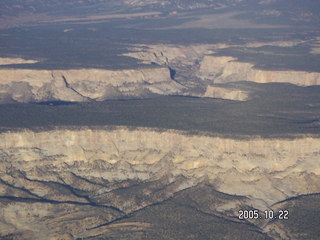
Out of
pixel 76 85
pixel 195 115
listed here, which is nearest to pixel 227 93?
pixel 195 115

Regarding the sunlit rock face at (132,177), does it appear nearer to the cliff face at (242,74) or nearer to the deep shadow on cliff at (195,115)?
the deep shadow on cliff at (195,115)

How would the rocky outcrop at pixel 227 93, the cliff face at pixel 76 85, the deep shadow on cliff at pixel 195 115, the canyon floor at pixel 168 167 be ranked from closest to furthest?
1. the canyon floor at pixel 168 167
2. the deep shadow on cliff at pixel 195 115
3. the rocky outcrop at pixel 227 93
4. the cliff face at pixel 76 85

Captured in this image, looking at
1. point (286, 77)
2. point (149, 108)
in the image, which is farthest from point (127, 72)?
point (149, 108)

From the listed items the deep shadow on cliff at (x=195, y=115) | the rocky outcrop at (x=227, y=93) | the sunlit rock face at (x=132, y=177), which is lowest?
the sunlit rock face at (x=132, y=177)

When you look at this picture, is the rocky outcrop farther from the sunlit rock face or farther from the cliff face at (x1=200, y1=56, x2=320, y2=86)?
the sunlit rock face

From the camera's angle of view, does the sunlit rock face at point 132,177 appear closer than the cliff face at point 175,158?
Yes

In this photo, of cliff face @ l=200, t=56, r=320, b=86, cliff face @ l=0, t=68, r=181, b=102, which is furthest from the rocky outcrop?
cliff face @ l=0, t=68, r=181, b=102

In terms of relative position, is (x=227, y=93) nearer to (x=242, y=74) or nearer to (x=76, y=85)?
(x=242, y=74)

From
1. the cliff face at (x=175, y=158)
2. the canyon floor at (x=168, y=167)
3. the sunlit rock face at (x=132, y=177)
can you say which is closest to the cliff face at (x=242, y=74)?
the canyon floor at (x=168, y=167)

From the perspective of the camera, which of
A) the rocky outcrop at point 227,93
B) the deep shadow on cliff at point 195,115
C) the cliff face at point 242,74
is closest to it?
the deep shadow on cliff at point 195,115
